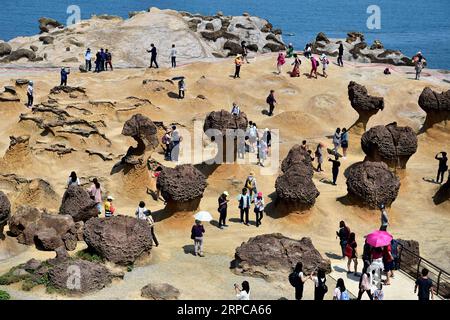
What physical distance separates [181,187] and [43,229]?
15.9ft

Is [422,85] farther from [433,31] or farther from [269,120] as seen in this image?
[433,31]

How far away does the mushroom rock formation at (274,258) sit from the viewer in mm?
19094

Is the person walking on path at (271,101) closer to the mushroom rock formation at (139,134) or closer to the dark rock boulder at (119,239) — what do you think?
the mushroom rock formation at (139,134)

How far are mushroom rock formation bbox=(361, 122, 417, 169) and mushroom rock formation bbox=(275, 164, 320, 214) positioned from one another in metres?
5.64

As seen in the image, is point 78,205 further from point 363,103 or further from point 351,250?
point 363,103

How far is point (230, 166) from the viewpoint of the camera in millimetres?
28609

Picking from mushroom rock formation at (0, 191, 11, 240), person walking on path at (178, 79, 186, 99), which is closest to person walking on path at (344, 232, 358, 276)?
mushroom rock formation at (0, 191, 11, 240)

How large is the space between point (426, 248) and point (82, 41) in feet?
114

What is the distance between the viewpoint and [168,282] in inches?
709

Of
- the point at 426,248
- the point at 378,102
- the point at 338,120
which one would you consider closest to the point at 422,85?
the point at 338,120

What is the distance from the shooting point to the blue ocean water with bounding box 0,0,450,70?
102400 mm

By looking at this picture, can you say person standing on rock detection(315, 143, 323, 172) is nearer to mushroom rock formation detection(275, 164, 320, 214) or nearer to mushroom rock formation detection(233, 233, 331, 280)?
mushroom rock formation detection(275, 164, 320, 214)

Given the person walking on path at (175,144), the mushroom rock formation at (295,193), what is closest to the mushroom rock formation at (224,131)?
the person walking on path at (175,144)

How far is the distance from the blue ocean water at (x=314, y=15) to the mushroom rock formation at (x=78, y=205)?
218 feet
